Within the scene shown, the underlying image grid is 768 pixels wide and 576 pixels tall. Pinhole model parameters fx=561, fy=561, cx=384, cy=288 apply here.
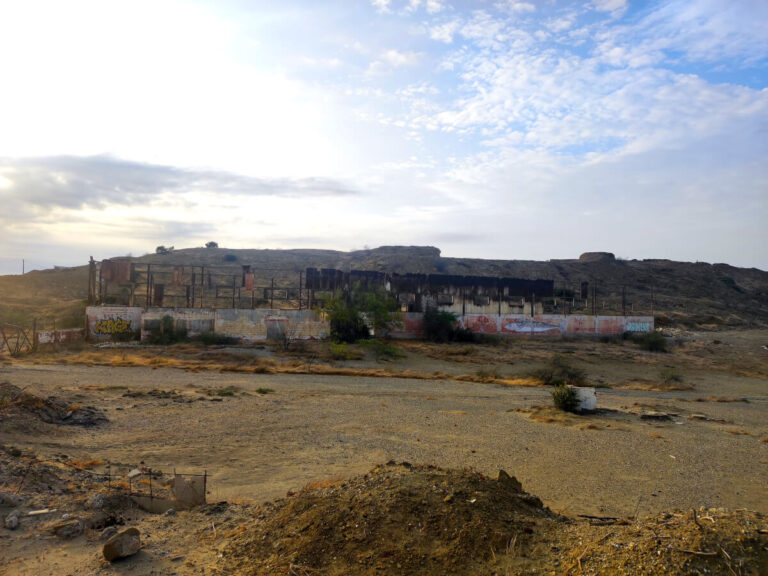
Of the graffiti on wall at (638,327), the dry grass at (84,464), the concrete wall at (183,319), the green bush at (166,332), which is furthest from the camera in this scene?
the graffiti on wall at (638,327)

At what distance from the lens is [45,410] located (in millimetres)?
13539

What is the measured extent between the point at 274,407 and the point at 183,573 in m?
11.9

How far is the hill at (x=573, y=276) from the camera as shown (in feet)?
210

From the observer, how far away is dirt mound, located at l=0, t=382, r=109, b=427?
12.9 metres

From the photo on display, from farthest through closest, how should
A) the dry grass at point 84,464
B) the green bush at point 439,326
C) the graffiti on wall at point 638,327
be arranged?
the graffiti on wall at point 638,327 < the green bush at point 439,326 < the dry grass at point 84,464

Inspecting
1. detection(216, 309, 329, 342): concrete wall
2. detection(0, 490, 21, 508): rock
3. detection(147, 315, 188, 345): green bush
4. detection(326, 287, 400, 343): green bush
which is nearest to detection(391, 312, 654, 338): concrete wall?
detection(326, 287, 400, 343): green bush

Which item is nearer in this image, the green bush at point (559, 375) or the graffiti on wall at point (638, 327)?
the green bush at point (559, 375)

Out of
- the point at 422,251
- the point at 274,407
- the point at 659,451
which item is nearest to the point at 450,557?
the point at 659,451

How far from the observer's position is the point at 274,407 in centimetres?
1744

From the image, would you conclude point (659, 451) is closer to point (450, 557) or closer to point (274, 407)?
point (450, 557)

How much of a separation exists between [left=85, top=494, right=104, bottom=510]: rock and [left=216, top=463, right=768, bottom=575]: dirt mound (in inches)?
84.1

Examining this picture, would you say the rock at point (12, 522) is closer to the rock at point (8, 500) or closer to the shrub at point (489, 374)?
the rock at point (8, 500)

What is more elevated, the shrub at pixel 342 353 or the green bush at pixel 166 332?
the green bush at pixel 166 332

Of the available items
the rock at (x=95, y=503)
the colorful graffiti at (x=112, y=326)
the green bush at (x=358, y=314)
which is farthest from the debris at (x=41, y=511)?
the colorful graffiti at (x=112, y=326)
